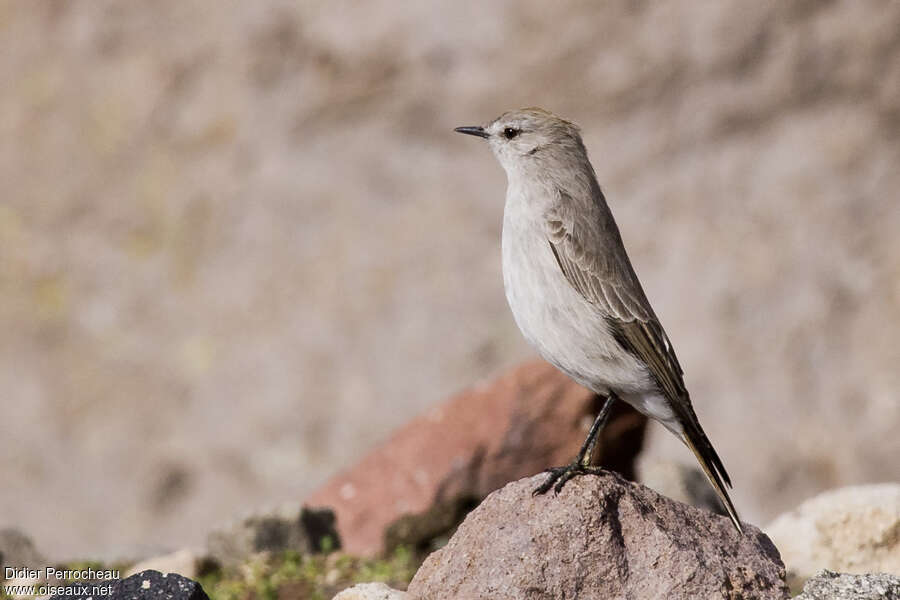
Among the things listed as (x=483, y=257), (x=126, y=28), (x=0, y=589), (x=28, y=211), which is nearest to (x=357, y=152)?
(x=483, y=257)

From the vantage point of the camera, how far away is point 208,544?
8297mm

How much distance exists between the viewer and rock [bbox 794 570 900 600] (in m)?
5.16

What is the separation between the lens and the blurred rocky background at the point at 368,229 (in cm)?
1129

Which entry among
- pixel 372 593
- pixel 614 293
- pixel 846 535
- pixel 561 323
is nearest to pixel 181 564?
pixel 372 593

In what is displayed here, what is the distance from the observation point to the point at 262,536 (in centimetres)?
817

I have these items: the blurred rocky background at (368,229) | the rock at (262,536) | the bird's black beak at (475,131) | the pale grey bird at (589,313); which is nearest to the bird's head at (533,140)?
the bird's black beak at (475,131)

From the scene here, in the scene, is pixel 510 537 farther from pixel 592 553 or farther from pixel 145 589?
pixel 145 589

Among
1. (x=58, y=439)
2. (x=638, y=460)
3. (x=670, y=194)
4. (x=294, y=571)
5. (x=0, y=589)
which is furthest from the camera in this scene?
(x=58, y=439)

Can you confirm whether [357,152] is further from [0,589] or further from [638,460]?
[0,589]

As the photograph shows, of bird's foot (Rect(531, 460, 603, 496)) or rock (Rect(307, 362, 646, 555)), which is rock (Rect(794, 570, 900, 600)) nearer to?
bird's foot (Rect(531, 460, 603, 496))

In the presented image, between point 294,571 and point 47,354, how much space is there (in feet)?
19.4

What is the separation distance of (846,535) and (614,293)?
226 cm

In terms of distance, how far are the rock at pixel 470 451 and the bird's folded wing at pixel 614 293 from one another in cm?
275

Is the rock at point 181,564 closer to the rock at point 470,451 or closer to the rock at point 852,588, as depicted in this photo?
the rock at point 470,451
